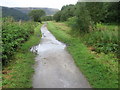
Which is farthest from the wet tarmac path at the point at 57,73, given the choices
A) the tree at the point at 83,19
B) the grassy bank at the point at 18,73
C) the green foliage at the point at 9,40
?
the tree at the point at 83,19

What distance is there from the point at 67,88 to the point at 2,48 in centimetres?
348

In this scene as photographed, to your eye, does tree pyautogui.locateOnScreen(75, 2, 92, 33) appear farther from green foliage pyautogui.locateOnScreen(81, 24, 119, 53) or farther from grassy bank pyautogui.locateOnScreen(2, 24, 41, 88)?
grassy bank pyautogui.locateOnScreen(2, 24, 41, 88)

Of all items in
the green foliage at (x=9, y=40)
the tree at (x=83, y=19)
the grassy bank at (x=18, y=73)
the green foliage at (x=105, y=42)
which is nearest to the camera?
the grassy bank at (x=18, y=73)

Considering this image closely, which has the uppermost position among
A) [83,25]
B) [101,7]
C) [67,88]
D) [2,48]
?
[101,7]

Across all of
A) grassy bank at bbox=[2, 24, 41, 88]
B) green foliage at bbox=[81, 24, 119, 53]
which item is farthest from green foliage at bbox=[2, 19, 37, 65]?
green foliage at bbox=[81, 24, 119, 53]

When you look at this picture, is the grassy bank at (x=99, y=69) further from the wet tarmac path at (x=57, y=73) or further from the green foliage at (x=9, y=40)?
the green foliage at (x=9, y=40)

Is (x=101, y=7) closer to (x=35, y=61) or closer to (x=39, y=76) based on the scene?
(x=35, y=61)

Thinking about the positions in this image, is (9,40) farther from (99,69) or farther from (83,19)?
(83,19)

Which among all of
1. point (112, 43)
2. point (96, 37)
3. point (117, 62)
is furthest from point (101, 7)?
point (117, 62)

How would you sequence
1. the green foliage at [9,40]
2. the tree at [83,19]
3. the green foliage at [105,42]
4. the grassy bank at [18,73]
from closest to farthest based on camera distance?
the grassy bank at [18,73], the green foliage at [9,40], the green foliage at [105,42], the tree at [83,19]

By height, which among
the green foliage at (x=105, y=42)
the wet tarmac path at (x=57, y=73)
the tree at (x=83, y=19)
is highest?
the tree at (x=83, y=19)

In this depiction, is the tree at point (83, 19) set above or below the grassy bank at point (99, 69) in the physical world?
above

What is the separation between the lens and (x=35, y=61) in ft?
25.4

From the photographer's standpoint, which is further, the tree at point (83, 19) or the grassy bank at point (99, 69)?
the tree at point (83, 19)
